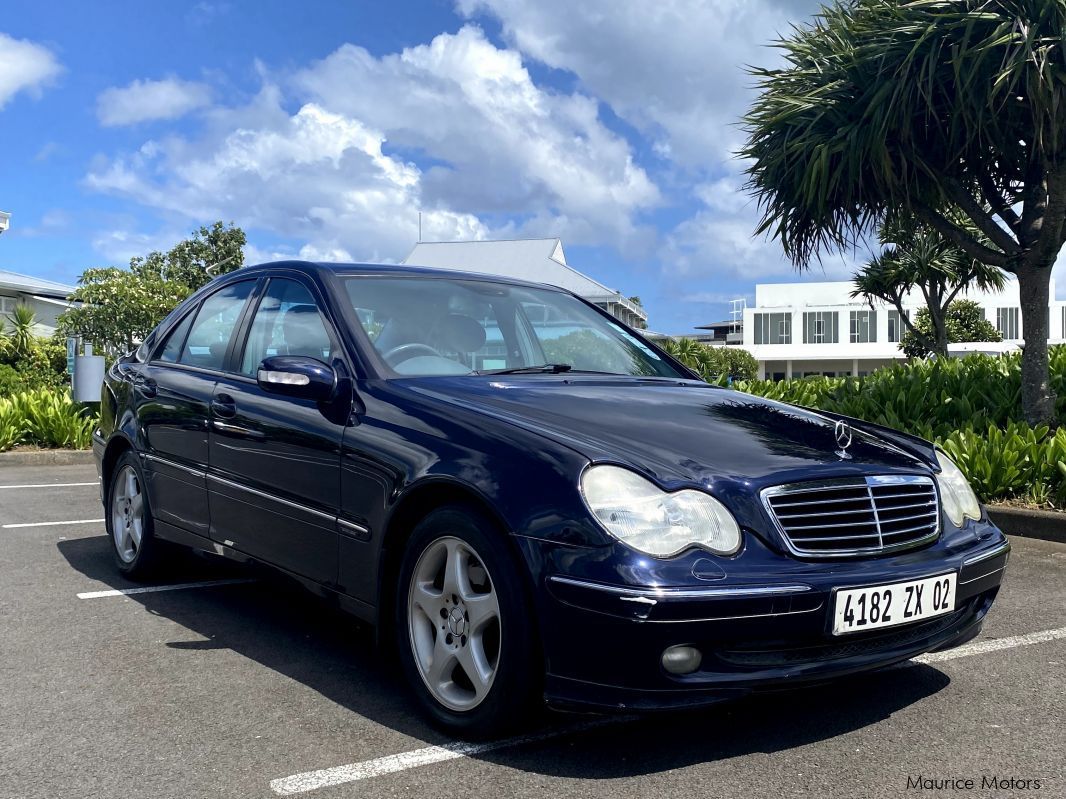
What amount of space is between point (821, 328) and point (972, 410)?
238ft

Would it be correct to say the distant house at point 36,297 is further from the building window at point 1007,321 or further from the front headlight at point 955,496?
the building window at point 1007,321

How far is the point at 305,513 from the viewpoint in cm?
364

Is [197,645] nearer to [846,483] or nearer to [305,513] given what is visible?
[305,513]

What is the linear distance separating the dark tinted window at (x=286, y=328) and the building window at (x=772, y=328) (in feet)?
262

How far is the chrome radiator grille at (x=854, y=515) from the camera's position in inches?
111

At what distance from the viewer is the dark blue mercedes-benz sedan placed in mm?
2670

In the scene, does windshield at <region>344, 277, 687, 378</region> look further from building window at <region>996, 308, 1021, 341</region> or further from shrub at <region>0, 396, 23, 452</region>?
building window at <region>996, 308, 1021, 341</region>

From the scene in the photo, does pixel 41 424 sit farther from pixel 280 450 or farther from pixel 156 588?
pixel 280 450

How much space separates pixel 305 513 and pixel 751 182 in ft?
28.9

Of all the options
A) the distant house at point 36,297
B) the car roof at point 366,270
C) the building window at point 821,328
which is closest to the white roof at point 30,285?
the distant house at point 36,297

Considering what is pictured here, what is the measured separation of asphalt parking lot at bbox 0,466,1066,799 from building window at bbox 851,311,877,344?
250ft

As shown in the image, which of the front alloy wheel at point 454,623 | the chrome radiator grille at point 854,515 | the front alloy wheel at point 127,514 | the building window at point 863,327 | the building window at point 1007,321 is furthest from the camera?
the building window at point 863,327

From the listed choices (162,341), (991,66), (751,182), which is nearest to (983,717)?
(162,341)

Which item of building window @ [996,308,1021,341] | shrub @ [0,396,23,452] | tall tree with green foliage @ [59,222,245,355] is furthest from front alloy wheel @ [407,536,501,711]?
building window @ [996,308,1021,341]
